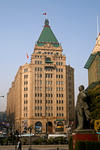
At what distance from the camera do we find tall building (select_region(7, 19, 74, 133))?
12175 centimetres

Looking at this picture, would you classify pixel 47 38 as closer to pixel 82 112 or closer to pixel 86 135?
pixel 82 112

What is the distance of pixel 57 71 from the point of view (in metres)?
127

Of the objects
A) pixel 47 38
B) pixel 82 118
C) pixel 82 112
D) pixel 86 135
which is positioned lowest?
pixel 86 135

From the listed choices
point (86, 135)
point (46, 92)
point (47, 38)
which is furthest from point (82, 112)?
point (47, 38)

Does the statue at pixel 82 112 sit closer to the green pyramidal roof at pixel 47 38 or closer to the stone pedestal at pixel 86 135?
the stone pedestal at pixel 86 135

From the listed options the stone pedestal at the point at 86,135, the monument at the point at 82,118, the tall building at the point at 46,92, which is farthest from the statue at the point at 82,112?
the tall building at the point at 46,92

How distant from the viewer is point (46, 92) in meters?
125

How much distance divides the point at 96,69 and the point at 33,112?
3715 cm

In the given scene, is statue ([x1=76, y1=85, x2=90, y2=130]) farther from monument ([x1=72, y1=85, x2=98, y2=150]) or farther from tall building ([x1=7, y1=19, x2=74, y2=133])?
tall building ([x1=7, y1=19, x2=74, y2=133])

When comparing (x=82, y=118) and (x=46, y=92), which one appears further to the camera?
(x=46, y=92)

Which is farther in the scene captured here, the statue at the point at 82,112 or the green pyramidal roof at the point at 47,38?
the green pyramidal roof at the point at 47,38

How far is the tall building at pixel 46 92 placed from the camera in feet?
399

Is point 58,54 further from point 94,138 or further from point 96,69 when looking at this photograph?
point 94,138

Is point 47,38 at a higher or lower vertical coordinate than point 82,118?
higher
